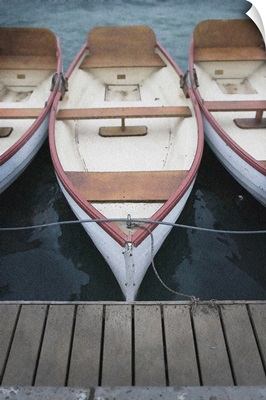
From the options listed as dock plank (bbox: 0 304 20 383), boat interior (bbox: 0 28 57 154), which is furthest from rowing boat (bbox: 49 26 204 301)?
dock plank (bbox: 0 304 20 383)

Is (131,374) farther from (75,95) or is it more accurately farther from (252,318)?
(75,95)

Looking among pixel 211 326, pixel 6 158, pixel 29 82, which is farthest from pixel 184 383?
pixel 29 82

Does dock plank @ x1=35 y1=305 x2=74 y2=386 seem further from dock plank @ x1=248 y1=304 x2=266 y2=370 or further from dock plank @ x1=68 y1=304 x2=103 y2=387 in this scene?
dock plank @ x1=248 y1=304 x2=266 y2=370

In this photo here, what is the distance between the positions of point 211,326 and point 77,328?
3.65ft

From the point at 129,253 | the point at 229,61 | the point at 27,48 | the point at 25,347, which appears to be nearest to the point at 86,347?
the point at 25,347

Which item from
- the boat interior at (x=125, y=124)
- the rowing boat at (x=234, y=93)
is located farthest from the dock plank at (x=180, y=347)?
the rowing boat at (x=234, y=93)

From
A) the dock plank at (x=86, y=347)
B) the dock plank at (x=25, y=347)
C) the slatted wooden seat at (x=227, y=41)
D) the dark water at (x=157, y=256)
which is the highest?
the slatted wooden seat at (x=227, y=41)

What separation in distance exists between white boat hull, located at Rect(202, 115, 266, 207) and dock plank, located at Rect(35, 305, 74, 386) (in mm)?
2756

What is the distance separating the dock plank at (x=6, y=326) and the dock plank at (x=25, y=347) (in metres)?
0.04

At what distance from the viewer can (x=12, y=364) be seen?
315 centimetres

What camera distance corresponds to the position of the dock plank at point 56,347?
3.07 m

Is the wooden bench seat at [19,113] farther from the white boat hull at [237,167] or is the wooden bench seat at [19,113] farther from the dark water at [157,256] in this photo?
the white boat hull at [237,167]

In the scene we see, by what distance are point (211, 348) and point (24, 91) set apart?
18.4 ft

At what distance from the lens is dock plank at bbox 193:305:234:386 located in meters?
3.06
